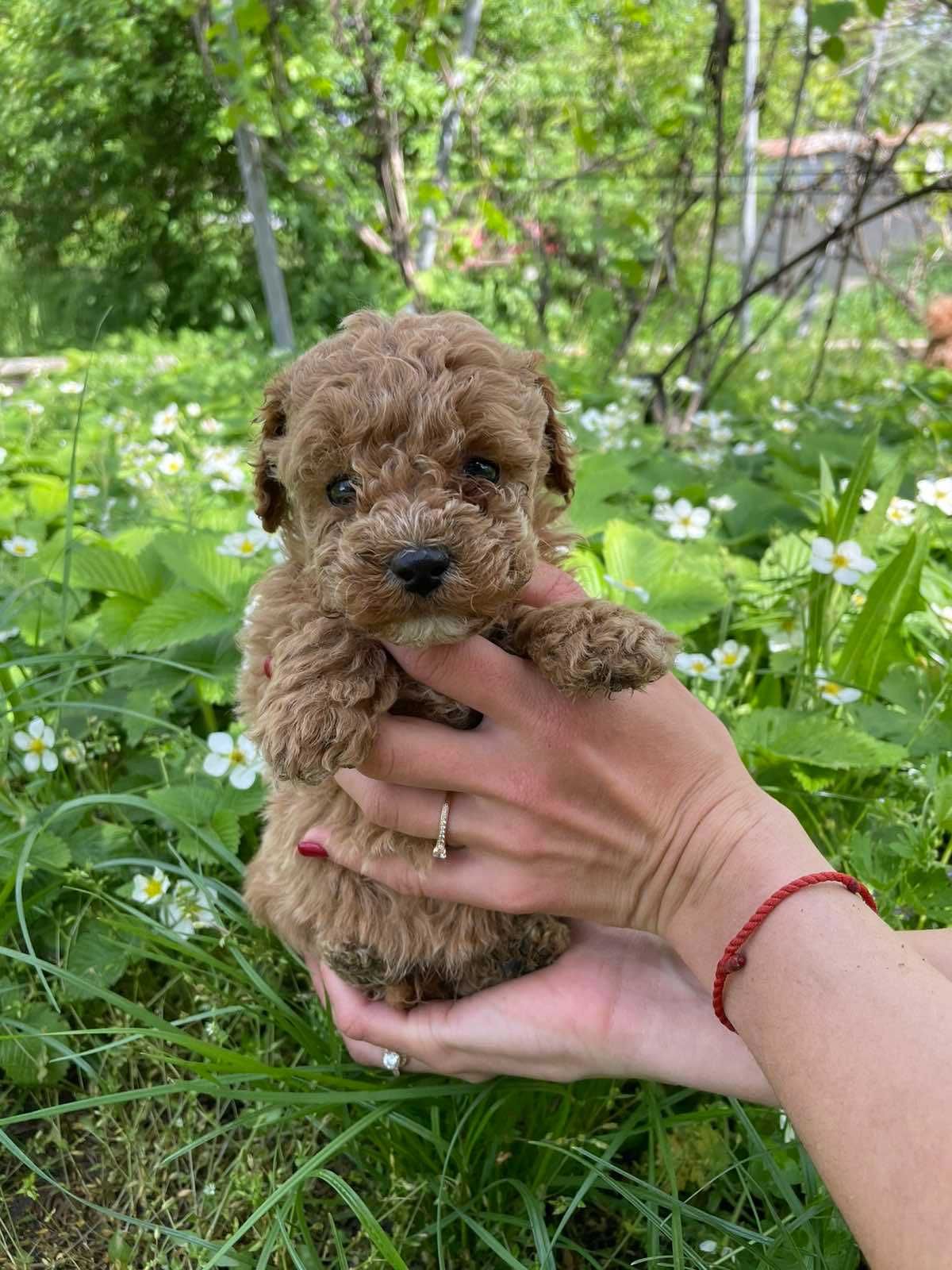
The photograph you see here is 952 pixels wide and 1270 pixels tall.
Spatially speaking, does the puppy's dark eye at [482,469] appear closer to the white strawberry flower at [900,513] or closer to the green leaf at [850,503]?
the green leaf at [850,503]

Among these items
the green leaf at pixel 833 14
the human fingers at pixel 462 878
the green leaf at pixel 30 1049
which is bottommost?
the green leaf at pixel 30 1049

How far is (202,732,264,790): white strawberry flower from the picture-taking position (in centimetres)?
212

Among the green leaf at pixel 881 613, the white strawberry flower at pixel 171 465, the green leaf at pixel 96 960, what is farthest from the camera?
the white strawberry flower at pixel 171 465

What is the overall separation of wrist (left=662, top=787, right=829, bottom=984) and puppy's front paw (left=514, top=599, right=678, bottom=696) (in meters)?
0.28

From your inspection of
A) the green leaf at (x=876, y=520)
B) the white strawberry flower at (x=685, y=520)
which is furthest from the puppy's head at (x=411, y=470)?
the white strawberry flower at (x=685, y=520)

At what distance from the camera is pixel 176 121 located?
23.4 ft

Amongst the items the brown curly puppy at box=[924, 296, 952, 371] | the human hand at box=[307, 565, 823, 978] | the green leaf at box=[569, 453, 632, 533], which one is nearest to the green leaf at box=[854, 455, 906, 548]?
the green leaf at box=[569, 453, 632, 533]

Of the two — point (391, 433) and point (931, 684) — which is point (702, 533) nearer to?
point (931, 684)

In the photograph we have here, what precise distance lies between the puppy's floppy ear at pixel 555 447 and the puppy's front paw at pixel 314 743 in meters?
0.76

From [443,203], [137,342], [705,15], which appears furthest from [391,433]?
[137,342]

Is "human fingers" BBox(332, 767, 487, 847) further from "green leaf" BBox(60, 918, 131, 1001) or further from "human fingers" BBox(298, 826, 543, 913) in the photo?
"green leaf" BBox(60, 918, 131, 1001)

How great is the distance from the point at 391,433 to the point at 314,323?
9449 mm

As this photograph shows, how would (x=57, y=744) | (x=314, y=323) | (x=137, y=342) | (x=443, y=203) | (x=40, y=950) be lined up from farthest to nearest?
(x=314, y=323) → (x=137, y=342) → (x=443, y=203) → (x=57, y=744) → (x=40, y=950)

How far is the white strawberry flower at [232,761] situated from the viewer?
2.12 metres
